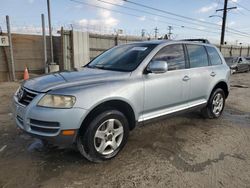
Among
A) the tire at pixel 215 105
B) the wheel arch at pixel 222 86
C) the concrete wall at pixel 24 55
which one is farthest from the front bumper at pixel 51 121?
the concrete wall at pixel 24 55

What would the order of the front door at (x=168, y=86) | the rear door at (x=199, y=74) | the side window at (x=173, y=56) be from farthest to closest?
the rear door at (x=199, y=74) < the side window at (x=173, y=56) < the front door at (x=168, y=86)

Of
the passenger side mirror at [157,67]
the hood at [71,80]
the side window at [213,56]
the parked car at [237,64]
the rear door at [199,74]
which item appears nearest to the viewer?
the hood at [71,80]

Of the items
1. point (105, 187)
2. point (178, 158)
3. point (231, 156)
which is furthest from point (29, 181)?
point (231, 156)

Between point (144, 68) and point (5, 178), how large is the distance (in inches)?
96.1

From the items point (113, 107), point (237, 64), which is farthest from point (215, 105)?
point (237, 64)

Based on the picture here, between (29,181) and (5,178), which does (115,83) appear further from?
(5,178)

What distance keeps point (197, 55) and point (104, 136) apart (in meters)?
2.72

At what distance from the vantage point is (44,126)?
2.76 m

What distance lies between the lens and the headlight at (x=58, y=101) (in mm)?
2742

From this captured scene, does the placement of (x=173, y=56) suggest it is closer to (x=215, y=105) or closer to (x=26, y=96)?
(x=215, y=105)

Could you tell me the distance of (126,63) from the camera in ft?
12.3

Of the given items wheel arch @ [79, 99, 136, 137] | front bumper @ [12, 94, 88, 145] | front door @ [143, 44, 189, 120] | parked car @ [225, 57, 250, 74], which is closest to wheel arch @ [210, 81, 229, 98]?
front door @ [143, 44, 189, 120]

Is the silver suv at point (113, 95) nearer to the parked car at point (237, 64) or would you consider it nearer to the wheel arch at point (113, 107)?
the wheel arch at point (113, 107)

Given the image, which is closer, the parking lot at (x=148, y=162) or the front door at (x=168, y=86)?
the parking lot at (x=148, y=162)
